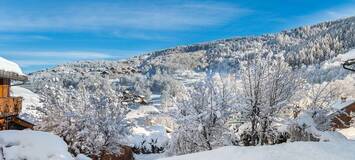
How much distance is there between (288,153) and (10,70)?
96.8ft

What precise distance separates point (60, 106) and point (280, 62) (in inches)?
813

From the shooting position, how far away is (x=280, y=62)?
2220cm

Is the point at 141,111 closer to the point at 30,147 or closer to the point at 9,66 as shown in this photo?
the point at 9,66

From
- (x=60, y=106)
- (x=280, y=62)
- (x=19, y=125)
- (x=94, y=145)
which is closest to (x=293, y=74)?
(x=280, y=62)

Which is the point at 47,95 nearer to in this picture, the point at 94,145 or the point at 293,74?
the point at 94,145

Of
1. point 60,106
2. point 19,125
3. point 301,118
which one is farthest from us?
point 19,125

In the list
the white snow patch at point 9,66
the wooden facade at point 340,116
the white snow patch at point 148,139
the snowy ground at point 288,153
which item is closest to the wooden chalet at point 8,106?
the white snow patch at point 9,66

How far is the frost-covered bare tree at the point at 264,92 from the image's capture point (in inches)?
822

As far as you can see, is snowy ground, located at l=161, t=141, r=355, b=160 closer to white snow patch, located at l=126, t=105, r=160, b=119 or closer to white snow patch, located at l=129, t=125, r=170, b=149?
white snow patch, located at l=129, t=125, r=170, b=149

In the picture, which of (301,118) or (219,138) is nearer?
(301,118)

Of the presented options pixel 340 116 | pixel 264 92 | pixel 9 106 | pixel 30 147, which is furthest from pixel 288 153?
pixel 340 116

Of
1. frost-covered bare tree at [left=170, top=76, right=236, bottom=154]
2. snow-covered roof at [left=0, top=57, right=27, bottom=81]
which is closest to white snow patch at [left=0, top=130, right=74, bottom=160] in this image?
frost-covered bare tree at [left=170, top=76, right=236, bottom=154]

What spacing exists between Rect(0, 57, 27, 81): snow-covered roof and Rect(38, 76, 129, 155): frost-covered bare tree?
7.48ft

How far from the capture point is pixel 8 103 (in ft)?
131
